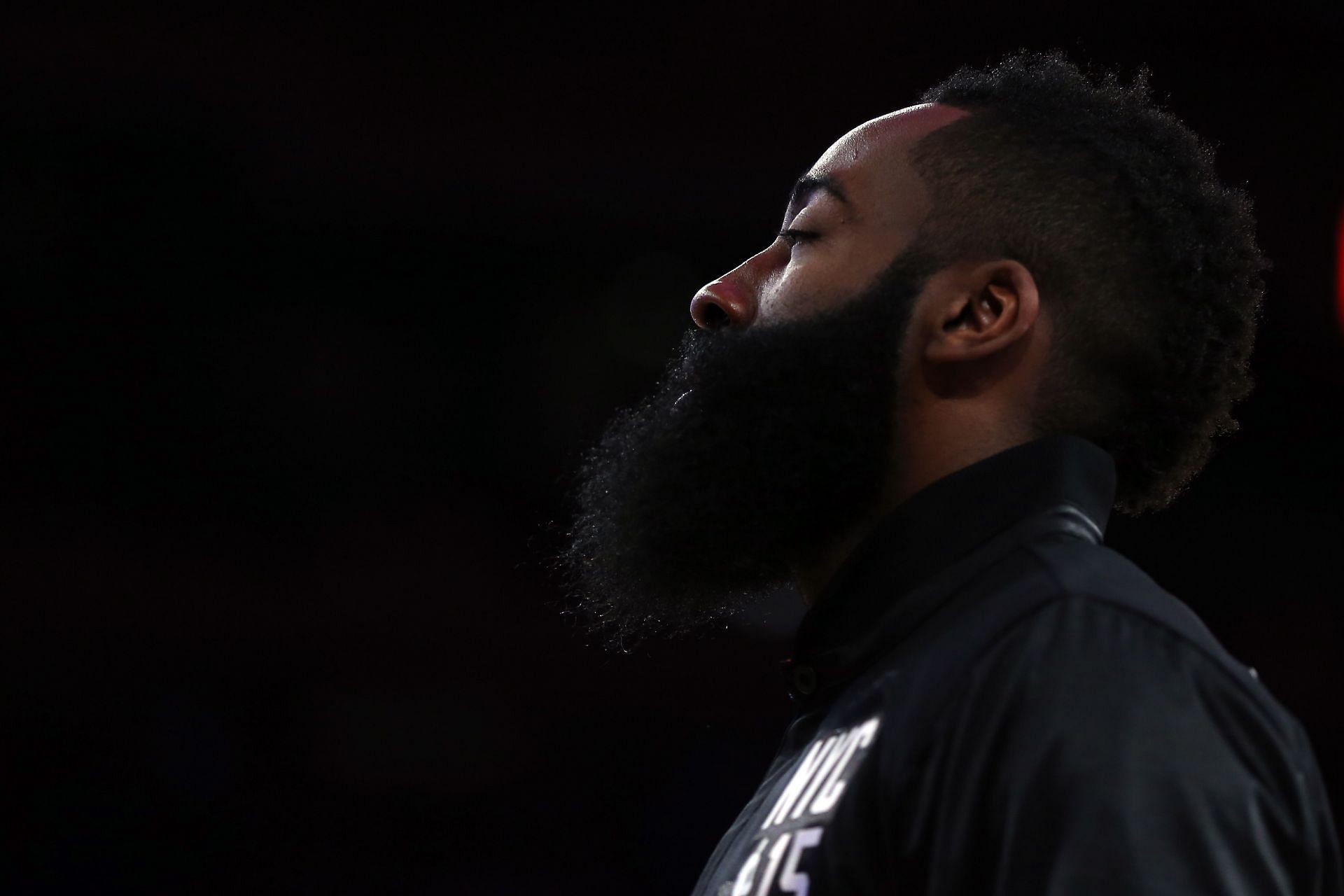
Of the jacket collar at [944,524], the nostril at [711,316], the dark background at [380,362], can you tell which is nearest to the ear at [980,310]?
the jacket collar at [944,524]

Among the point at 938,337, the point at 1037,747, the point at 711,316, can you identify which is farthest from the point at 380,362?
the point at 1037,747

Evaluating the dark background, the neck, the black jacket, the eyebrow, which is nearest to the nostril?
the eyebrow

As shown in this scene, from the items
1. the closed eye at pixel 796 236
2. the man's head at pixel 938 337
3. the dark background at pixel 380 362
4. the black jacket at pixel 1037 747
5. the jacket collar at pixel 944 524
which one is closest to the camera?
the black jacket at pixel 1037 747

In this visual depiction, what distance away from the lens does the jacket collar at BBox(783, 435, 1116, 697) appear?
99 centimetres

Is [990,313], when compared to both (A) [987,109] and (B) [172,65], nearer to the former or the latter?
(A) [987,109]

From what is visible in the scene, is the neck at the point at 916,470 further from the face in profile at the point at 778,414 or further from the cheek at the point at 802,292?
the cheek at the point at 802,292

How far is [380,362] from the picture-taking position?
3736 mm

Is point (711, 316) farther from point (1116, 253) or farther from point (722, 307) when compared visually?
point (1116, 253)

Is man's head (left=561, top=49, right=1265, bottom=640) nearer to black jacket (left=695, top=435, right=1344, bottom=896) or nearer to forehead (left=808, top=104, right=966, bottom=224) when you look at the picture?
forehead (left=808, top=104, right=966, bottom=224)

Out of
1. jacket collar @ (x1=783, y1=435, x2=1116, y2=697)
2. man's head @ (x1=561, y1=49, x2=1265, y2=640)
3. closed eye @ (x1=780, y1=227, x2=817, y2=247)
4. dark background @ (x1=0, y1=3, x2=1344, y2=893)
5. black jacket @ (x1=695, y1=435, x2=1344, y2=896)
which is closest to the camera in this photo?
black jacket @ (x1=695, y1=435, x2=1344, y2=896)

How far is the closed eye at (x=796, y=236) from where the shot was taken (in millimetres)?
1234

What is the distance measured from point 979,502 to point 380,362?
292 centimetres

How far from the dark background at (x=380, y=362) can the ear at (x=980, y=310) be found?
2.42 m

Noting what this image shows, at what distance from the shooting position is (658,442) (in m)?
1.26
